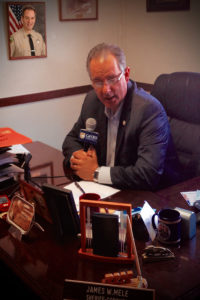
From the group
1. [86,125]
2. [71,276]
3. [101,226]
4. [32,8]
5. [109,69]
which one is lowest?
[71,276]

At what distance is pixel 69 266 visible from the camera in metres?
1.22

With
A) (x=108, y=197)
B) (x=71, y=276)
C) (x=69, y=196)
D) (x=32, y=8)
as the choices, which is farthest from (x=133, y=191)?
(x=32, y=8)

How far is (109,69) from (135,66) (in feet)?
7.36

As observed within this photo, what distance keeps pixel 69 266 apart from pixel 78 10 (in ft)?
10.3

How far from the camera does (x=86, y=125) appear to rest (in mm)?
2213

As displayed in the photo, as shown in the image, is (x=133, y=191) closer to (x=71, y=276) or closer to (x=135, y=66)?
(x=71, y=276)

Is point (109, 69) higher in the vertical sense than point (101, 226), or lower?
higher

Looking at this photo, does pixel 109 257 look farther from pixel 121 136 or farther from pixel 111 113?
pixel 111 113

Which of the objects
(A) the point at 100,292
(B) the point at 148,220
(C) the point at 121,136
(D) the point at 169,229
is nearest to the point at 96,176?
(C) the point at 121,136

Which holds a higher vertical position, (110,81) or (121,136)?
(110,81)

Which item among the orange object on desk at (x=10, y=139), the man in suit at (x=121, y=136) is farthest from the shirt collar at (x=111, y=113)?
the orange object on desk at (x=10, y=139)

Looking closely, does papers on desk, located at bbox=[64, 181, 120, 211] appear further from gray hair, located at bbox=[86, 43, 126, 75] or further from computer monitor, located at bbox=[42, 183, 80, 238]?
gray hair, located at bbox=[86, 43, 126, 75]

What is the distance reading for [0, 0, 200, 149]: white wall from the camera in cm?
348

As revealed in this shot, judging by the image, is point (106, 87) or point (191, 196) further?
point (106, 87)
